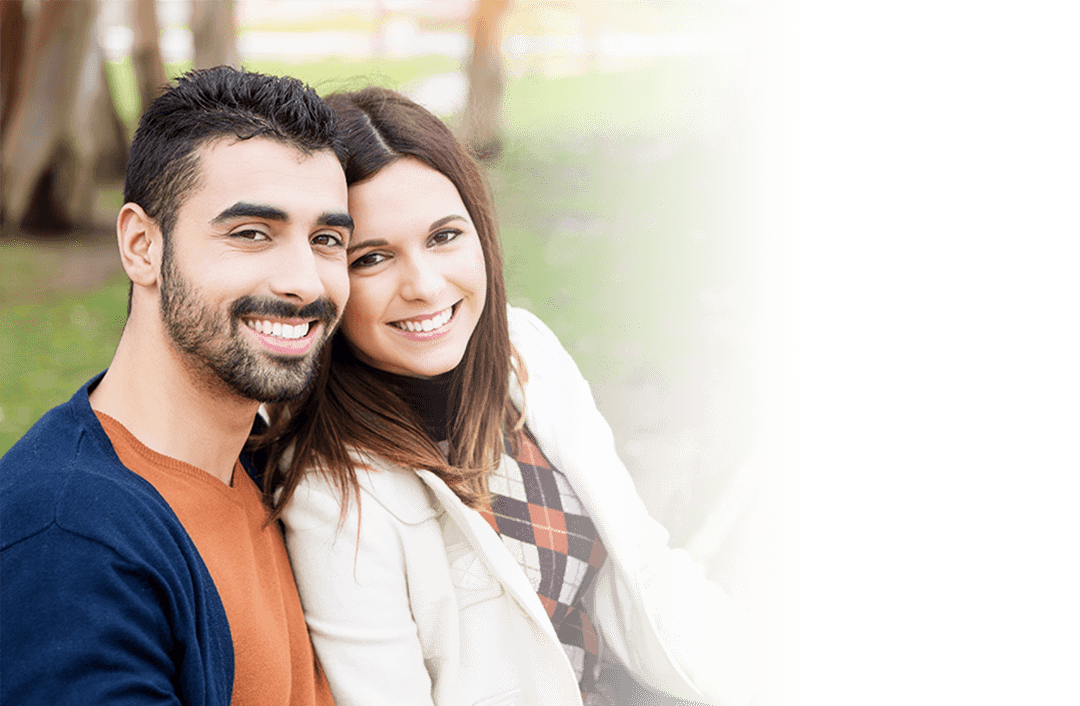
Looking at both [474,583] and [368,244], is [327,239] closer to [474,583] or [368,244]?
[368,244]

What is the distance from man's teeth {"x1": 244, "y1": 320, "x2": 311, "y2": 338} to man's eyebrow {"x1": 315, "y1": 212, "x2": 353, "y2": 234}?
10 cm

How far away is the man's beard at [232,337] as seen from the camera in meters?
0.83

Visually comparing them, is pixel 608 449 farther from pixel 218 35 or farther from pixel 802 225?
pixel 218 35

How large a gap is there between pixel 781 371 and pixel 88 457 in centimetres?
60

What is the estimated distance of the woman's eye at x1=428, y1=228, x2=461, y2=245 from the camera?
101cm

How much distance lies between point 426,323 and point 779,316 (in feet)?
1.81

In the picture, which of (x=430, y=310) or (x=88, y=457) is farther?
(x=430, y=310)

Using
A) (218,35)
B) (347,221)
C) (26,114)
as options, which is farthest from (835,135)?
(26,114)

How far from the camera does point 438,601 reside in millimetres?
988

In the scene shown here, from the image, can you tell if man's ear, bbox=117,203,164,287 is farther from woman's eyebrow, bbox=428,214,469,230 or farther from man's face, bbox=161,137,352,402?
woman's eyebrow, bbox=428,214,469,230

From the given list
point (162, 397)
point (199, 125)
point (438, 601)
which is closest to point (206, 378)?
point (162, 397)

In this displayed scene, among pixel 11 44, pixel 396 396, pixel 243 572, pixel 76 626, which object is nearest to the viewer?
pixel 76 626

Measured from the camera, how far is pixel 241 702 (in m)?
0.85

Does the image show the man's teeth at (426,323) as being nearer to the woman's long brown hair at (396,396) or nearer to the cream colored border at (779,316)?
the woman's long brown hair at (396,396)
